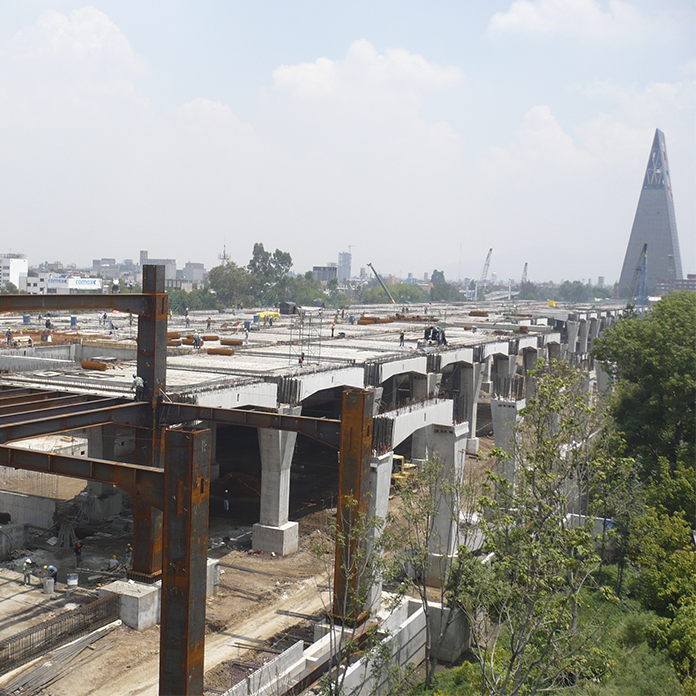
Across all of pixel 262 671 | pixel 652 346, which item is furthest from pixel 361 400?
pixel 652 346

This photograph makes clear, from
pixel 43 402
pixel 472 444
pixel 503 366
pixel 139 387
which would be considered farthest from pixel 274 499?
pixel 503 366

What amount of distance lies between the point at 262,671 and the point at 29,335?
152 feet

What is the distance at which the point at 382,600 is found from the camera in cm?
2725

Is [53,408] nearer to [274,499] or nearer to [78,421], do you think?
[78,421]

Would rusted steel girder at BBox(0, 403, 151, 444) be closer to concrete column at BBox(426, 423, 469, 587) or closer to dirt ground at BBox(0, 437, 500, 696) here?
dirt ground at BBox(0, 437, 500, 696)

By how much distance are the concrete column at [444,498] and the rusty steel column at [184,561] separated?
15838 mm

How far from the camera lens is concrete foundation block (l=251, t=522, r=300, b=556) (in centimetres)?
3422

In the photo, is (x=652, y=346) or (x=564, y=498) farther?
(x=652, y=346)

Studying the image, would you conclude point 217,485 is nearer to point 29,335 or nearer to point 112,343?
point 112,343

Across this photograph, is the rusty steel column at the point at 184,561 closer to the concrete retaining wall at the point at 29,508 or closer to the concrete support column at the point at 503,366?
the concrete retaining wall at the point at 29,508

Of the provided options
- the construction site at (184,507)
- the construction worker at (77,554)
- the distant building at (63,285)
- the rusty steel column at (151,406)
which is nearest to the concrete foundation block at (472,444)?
the construction site at (184,507)

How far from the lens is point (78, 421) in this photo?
83.7 feet

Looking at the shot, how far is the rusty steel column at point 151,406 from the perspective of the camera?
27.8 metres

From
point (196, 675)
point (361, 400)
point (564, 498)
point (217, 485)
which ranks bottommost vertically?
point (217, 485)
